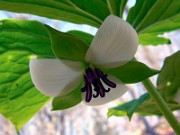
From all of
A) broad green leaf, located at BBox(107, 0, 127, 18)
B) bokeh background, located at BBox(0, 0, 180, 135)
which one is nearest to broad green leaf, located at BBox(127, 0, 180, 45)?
broad green leaf, located at BBox(107, 0, 127, 18)

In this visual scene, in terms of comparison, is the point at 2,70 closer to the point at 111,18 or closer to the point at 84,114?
the point at 111,18

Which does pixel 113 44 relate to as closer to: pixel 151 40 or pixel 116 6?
pixel 116 6

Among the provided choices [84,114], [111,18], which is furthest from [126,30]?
[84,114]

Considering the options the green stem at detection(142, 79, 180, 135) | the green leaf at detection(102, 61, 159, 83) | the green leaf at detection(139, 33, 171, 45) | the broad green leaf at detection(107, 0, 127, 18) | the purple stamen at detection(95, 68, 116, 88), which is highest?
the broad green leaf at detection(107, 0, 127, 18)

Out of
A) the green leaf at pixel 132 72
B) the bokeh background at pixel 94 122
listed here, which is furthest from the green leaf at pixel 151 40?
the bokeh background at pixel 94 122

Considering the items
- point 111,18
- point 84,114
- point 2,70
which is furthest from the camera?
point 84,114

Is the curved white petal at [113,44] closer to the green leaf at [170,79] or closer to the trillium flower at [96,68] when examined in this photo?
the trillium flower at [96,68]

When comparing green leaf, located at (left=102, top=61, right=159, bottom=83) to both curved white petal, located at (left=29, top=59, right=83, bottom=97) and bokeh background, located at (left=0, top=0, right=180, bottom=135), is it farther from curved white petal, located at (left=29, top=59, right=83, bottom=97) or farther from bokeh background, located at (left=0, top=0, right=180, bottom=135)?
bokeh background, located at (left=0, top=0, right=180, bottom=135)
